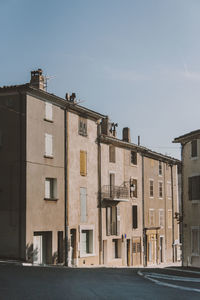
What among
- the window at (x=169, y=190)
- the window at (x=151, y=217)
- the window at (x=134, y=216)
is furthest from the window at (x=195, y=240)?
the window at (x=169, y=190)

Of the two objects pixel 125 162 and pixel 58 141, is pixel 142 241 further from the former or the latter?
pixel 58 141

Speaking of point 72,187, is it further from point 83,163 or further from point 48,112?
point 48,112

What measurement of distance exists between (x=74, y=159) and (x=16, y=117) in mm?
6931

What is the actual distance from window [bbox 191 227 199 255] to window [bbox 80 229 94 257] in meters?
9.16

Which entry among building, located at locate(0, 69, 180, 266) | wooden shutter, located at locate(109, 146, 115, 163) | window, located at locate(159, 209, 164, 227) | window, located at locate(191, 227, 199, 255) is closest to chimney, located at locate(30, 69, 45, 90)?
building, located at locate(0, 69, 180, 266)

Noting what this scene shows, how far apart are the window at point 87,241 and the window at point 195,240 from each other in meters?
9.16

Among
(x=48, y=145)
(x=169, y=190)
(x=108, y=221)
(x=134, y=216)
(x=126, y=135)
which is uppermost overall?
(x=126, y=135)

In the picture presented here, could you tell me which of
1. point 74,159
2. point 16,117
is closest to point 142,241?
point 74,159

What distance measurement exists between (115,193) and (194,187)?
10.7 meters

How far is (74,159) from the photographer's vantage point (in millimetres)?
38781

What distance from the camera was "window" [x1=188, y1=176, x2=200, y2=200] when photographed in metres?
34.4

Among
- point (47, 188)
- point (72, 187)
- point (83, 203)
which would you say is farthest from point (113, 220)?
point (47, 188)

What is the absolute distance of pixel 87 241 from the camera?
4072 centimetres

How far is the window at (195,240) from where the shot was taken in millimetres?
34062
